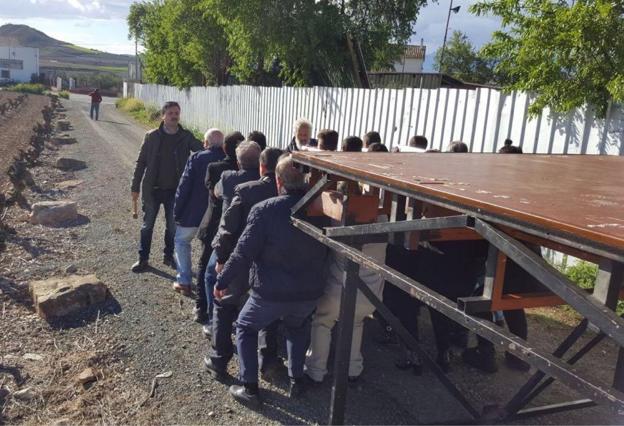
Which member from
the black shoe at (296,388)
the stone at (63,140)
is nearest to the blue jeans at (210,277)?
the black shoe at (296,388)

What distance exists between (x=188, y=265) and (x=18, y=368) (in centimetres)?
187

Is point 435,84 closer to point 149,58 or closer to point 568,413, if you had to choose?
point 568,413

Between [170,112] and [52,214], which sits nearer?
[170,112]

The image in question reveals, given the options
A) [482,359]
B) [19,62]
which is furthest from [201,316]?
[19,62]

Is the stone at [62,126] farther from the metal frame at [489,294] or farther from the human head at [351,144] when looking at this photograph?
the metal frame at [489,294]

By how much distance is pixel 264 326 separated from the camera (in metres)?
3.69

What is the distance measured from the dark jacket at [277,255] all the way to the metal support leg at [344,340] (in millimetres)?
544

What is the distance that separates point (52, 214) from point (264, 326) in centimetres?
569

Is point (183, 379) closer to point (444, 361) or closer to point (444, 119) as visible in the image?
point (444, 361)

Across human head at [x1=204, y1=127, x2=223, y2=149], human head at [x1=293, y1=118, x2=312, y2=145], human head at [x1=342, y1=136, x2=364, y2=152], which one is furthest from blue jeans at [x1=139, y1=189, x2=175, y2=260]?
human head at [x1=342, y1=136, x2=364, y2=152]

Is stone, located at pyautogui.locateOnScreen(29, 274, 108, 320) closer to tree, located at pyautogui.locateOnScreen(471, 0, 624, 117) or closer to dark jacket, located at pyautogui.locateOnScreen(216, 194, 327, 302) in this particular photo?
dark jacket, located at pyautogui.locateOnScreen(216, 194, 327, 302)

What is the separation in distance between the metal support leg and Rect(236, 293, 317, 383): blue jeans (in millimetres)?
557

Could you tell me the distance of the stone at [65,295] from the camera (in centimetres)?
491

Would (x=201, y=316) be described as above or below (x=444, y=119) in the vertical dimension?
below
